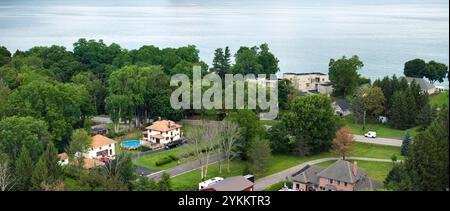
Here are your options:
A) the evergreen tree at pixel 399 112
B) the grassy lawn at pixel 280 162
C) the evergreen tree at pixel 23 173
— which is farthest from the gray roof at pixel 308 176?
the evergreen tree at pixel 399 112

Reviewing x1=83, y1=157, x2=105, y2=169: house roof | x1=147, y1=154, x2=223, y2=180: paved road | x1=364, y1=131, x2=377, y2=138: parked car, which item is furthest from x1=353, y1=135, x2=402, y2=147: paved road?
x1=83, y1=157, x2=105, y2=169: house roof

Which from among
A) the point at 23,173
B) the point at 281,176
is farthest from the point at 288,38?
the point at 23,173

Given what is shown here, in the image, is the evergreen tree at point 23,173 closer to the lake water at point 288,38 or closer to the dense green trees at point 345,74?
the dense green trees at point 345,74

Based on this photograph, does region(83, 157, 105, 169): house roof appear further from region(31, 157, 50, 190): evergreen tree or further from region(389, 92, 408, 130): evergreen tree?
region(389, 92, 408, 130): evergreen tree

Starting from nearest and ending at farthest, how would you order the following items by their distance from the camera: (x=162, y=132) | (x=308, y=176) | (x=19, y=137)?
1. (x=308, y=176)
2. (x=19, y=137)
3. (x=162, y=132)

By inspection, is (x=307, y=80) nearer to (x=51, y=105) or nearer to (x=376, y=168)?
(x=376, y=168)

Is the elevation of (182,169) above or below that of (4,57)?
below
